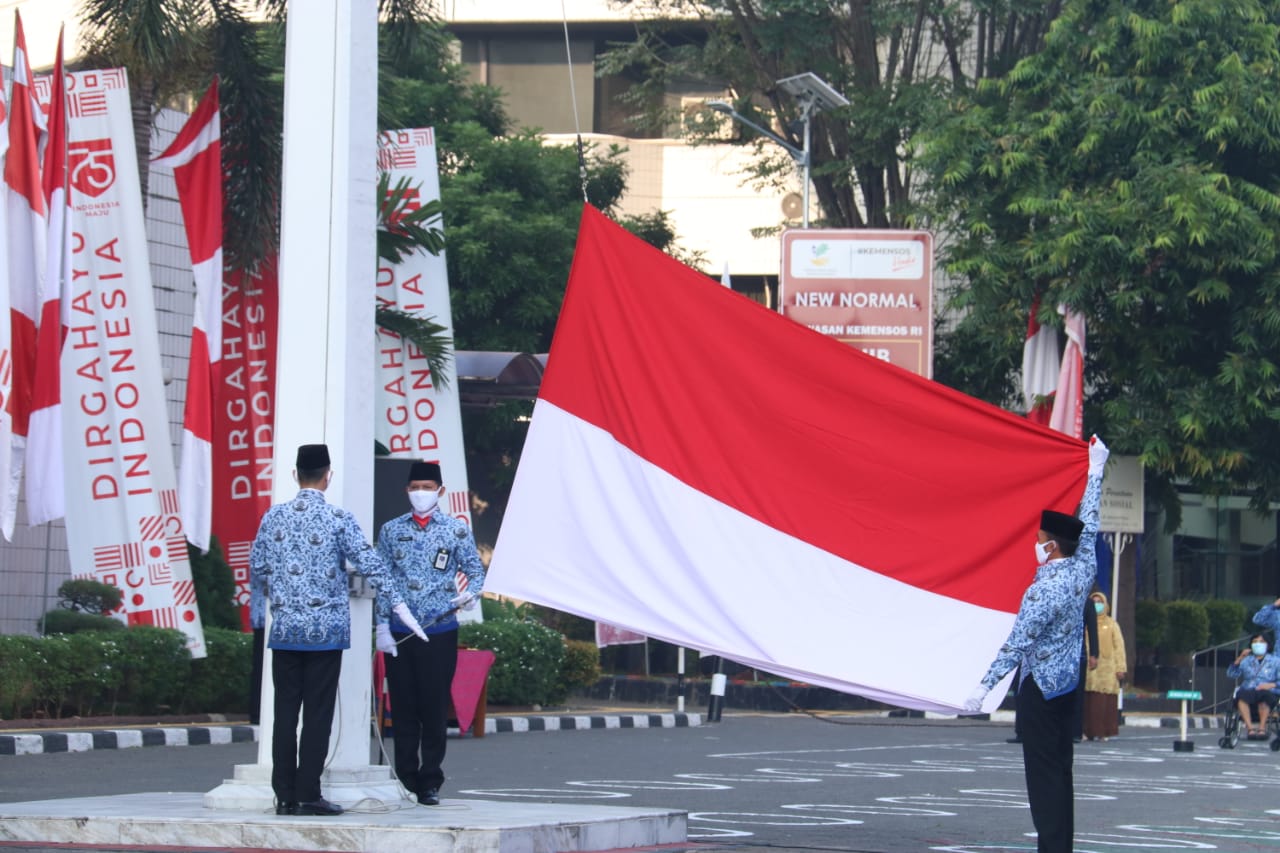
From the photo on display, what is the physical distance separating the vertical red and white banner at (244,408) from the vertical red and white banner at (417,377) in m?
→ 1.18

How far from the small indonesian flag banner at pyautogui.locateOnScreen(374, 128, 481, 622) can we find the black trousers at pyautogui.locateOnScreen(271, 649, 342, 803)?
11275mm

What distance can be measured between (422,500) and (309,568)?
142cm

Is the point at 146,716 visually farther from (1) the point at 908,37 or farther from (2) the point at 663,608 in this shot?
(1) the point at 908,37

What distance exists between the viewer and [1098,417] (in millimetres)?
30250

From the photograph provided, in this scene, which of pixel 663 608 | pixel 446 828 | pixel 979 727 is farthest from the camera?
pixel 979 727

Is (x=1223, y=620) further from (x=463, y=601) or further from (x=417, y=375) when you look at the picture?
(x=463, y=601)

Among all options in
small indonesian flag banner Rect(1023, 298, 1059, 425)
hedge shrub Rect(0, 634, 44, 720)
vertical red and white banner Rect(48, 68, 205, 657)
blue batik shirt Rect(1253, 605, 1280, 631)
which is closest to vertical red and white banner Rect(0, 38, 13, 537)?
hedge shrub Rect(0, 634, 44, 720)

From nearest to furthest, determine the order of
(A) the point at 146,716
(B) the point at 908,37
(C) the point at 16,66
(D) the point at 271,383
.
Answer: (C) the point at 16,66 < (A) the point at 146,716 < (D) the point at 271,383 < (B) the point at 908,37

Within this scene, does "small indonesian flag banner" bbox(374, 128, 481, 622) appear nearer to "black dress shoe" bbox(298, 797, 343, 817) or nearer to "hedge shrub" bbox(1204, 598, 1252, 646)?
"black dress shoe" bbox(298, 797, 343, 817)

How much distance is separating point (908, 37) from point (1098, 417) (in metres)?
7.71

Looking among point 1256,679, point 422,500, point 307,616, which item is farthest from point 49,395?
point 1256,679

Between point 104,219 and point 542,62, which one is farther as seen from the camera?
point 542,62

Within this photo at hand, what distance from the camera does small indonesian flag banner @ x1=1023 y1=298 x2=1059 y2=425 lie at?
28.6 m

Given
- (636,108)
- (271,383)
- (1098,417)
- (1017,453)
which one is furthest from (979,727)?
(636,108)
